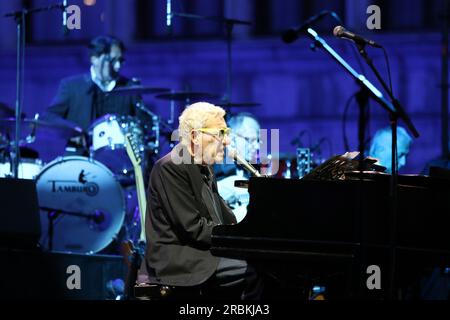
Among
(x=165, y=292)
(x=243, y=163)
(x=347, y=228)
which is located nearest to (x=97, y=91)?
(x=243, y=163)

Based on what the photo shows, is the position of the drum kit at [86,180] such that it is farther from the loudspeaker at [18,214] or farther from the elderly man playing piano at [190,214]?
the elderly man playing piano at [190,214]

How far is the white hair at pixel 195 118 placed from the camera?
6359 mm

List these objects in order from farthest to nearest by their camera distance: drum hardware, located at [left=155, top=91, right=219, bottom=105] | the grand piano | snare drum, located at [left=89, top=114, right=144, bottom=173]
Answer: snare drum, located at [left=89, top=114, right=144, bottom=173], drum hardware, located at [left=155, top=91, right=219, bottom=105], the grand piano

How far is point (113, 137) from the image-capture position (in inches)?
379

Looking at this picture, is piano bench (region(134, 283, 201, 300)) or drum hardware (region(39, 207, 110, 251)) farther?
drum hardware (region(39, 207, 110, 251))

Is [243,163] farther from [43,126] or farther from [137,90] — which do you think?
[43,126]

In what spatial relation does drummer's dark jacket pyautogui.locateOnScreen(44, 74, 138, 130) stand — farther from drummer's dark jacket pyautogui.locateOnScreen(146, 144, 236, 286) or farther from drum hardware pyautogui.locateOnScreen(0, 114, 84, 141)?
drummer's dark jacket pyautogui.locateOnScreen(146, 144, 236, 286)

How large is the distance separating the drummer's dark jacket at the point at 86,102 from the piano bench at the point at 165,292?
455 centimetres

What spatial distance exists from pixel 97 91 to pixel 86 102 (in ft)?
0.56

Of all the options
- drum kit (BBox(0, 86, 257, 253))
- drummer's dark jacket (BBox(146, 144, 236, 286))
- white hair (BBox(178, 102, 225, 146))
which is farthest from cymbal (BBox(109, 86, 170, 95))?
drummer's dark jacket (BBox(146, 144, 236, 286))

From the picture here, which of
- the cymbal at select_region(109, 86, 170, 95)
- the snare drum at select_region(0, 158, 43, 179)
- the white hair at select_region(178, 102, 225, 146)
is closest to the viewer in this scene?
the white hair at select_region(178, 102, 225, 146)

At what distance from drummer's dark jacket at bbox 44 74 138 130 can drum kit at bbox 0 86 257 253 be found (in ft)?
2.84

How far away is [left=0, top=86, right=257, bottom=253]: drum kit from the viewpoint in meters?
9.55

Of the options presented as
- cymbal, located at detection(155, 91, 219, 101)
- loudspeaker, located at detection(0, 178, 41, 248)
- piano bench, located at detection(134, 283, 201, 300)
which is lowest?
piano bench, located at detection(134, 283, 201, 300)
